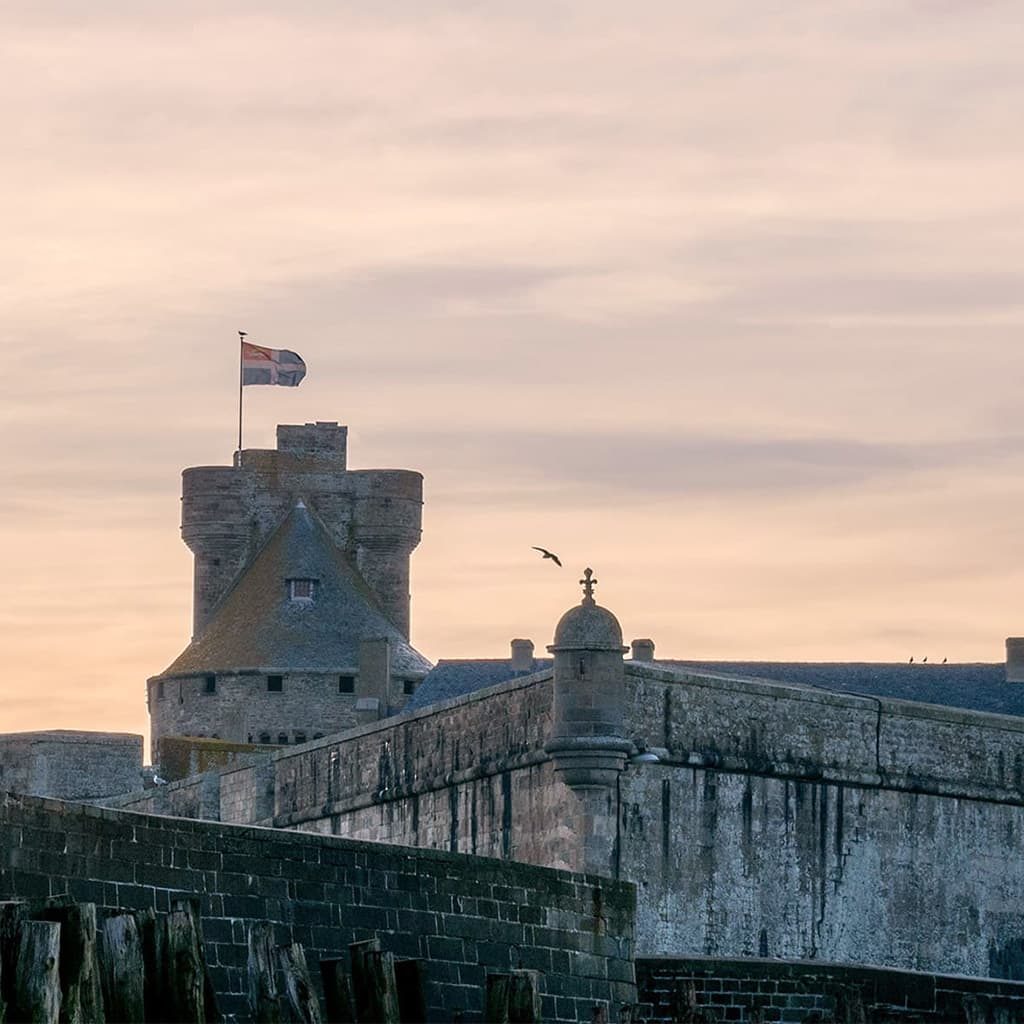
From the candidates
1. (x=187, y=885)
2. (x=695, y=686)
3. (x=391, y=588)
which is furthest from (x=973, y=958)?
(x=391, y=588)

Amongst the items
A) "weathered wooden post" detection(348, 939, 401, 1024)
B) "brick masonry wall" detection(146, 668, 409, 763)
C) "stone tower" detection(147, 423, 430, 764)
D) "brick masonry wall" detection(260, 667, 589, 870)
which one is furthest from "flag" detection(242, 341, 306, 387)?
"weathered wooden post" detection(348, 939, 401, 1024)

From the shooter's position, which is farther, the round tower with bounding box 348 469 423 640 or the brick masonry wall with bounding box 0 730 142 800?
the round tower with bounding box 348 469 423 640

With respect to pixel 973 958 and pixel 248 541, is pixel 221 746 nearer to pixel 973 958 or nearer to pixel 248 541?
pixel 248 541

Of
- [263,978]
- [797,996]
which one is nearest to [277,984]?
[263,978]

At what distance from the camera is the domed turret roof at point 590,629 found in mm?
41031

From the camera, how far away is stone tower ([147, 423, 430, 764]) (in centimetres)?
8556

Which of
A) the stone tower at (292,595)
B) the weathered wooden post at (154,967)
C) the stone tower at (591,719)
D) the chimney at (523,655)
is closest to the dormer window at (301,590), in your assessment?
the stone tower at (292,595)

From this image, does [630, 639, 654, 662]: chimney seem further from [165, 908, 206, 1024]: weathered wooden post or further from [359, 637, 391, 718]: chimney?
[165, 908, 206, 1024]: weathered wooden post

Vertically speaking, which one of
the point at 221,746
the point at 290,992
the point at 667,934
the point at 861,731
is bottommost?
the point at 290,992

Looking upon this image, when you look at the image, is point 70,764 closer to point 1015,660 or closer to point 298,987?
point 1015,660

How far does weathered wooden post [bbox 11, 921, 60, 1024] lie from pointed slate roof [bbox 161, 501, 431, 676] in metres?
64.5

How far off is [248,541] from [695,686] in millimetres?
47211

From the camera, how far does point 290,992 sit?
22828 millimetres

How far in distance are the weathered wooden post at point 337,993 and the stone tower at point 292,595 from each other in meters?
58.1
